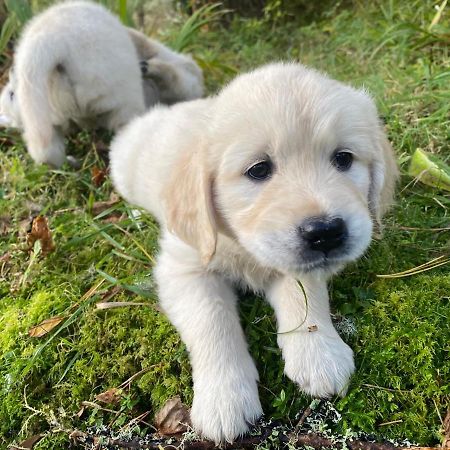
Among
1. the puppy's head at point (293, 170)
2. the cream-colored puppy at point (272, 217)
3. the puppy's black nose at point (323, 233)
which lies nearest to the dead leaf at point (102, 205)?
the cream-colored puppy at point (272, 217)

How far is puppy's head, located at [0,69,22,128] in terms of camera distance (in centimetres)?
357

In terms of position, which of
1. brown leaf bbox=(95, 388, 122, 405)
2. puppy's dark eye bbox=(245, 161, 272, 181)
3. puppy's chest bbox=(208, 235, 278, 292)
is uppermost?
puppy's dark eye bbox=(245, 161, 272, 181)

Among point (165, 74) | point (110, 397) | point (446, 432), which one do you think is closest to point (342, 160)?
point (446, 432)

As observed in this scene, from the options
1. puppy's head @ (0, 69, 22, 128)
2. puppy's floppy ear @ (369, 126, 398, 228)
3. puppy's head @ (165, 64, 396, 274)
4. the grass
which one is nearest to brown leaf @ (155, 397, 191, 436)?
the grass

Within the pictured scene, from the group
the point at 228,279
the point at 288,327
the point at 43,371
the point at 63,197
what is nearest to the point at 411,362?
the point at 288,327

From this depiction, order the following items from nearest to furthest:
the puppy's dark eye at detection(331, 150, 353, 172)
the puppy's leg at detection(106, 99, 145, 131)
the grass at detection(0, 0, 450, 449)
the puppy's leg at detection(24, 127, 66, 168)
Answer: the grass at detection(0, 0, 450, 449) → the puppy's dark eye at detection(331, 150, 353, 172) → the puppy's leg at detection(24, 127, 66, 168) → the puppy's leg at detection(106, 99, 145, 131)

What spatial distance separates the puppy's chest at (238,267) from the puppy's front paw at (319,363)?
0.35 metres

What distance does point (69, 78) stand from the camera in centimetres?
332

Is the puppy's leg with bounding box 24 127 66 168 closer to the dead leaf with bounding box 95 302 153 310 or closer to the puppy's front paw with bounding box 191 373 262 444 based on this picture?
the dead leaf with bounding box 95 302 153 310

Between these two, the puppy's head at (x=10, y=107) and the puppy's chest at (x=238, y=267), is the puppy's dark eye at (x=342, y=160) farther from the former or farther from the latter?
the puppy's head at (x=10, y=107)

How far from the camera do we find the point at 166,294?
2109 mm

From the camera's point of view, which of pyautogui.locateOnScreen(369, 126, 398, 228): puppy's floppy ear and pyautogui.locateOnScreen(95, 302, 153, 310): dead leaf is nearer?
pyautogui.locateOnScreen(369, 126, 398, 228): puppy's floppy ear

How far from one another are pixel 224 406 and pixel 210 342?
26 cm

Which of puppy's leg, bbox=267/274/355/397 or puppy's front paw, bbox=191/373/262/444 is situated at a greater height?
puppy's leg, bbox=267/274/355/397
